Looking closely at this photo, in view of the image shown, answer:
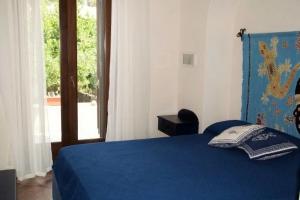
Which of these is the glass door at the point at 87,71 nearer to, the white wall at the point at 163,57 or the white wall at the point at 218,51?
the white wall at the point at 163,57

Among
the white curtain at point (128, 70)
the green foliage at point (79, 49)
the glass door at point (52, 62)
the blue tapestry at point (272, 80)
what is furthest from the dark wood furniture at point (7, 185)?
the blue tapestry at point (272, 80)

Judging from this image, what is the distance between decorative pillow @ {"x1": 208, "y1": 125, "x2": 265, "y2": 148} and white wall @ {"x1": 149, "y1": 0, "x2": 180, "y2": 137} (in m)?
1.57

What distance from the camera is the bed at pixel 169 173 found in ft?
6.23

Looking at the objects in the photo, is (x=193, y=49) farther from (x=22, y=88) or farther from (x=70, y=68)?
(x=22, y=88)

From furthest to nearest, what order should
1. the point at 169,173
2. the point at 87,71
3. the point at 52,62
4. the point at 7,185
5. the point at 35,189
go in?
the point at 87,71
the point at 52,62
the point at 35,189
the point at 7,185
the point at 169,173

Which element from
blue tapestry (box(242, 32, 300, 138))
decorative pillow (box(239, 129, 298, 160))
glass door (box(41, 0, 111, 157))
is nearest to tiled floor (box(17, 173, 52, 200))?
glass door (box(41, 0, 111, 157))

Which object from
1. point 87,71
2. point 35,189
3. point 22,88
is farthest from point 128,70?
point 35,189

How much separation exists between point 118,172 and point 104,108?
6.80ft

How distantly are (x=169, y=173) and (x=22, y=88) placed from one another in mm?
2112

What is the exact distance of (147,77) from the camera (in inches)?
163

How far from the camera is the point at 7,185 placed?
2.40m

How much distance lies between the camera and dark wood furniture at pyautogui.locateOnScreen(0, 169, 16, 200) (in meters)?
2.21

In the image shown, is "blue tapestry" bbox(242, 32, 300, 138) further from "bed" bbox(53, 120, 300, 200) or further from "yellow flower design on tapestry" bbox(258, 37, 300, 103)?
"bed" bbox(53, 120, 300, 200)

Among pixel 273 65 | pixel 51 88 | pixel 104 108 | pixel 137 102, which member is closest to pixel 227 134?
pixel 273 65
